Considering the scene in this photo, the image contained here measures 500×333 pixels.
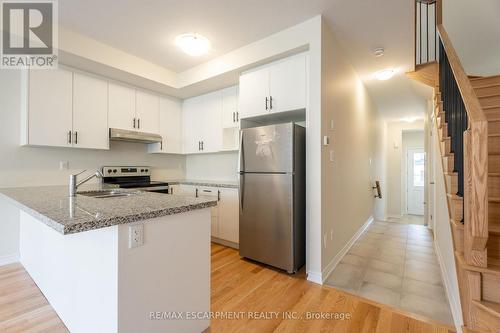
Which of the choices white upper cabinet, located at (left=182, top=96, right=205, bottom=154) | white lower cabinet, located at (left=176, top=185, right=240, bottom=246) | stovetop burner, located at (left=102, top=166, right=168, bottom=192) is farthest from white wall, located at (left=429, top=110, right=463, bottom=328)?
stovetop burner, located at (left=102, top=166, right=168, bottom=192)

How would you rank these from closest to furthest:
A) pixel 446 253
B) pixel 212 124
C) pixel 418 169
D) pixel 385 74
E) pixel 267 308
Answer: pixel 267 308 < pixel 446 253 < pixel 385 74 < pixel 212 124 < pixel 418 169

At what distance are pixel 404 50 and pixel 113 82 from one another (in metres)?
3.97

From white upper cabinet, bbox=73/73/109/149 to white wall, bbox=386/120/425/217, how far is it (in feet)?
22.5

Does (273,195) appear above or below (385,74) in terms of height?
below

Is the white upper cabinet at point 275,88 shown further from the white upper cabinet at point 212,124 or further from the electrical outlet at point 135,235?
the electrical outlet at point 135,235

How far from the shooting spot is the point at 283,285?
2211 millimetres

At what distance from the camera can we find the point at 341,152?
292 cm

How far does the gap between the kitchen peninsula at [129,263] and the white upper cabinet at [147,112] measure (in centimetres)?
227

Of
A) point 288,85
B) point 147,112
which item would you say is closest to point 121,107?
point 147,112

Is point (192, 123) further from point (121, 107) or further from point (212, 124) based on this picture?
point (121, 107)

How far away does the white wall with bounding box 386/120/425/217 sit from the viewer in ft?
20.9

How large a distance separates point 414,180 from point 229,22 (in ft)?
23.9

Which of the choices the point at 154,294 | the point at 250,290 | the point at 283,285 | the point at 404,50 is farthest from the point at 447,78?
the point at 154,294

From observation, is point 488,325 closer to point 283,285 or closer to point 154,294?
point 283,285
